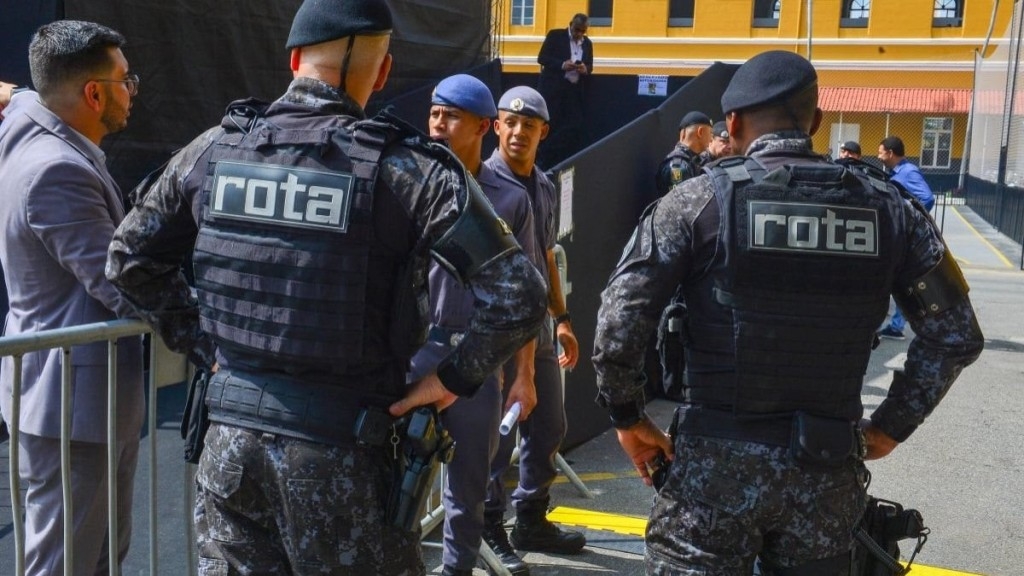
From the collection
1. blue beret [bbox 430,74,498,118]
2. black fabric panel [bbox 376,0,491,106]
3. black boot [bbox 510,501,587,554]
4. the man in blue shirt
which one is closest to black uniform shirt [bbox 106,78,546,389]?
blue beret [bbox 430,74,498,118]

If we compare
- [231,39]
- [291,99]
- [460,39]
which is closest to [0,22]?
[231,39]

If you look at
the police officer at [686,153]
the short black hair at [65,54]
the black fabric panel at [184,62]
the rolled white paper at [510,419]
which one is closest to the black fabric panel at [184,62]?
the black fabric panel at [184,62]

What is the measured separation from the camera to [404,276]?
245cm

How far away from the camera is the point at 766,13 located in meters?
37.8

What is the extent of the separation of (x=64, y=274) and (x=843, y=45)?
37.9m

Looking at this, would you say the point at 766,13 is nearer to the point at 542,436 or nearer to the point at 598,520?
the point at 598,520

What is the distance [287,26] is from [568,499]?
4.36 meters

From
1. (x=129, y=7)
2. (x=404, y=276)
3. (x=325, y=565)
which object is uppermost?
(x=129, y=7)

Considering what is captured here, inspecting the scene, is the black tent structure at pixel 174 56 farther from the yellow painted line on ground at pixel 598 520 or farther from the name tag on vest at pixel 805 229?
the name tag on vest at pixel 805 229

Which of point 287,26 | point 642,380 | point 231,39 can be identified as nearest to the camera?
point 642,380

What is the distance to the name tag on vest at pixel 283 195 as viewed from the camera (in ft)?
7.74

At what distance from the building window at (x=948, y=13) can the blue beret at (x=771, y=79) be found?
123 feet

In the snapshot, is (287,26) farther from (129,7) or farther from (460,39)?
(460,39)

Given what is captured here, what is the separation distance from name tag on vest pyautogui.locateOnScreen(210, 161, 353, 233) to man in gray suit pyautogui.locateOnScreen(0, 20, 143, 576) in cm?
83
